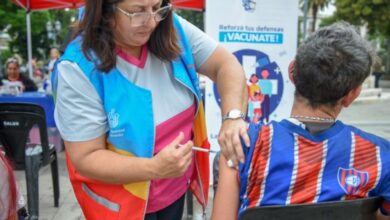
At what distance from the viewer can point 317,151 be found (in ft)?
4.41

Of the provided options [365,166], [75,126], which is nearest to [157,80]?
[75,126]

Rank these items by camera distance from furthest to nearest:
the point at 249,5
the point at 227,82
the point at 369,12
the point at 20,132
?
the point at 369,12
the point at 249,5
the point at 20,132
the point at 227,82

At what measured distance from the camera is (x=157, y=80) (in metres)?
1.62

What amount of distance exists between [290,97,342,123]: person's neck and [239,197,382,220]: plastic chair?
26 cm

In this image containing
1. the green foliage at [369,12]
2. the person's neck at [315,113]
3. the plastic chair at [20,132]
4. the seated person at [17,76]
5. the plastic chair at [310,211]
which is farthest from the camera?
the green foliage at [369,12]

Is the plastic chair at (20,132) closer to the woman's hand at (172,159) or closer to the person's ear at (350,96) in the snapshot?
the woman's hand at (172,159)

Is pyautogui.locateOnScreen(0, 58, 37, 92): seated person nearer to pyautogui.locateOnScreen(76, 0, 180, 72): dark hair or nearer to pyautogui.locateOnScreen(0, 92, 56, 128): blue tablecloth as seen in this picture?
pyautogui.locateOnScreen(0, 92, 56, 128): blue tablecloth

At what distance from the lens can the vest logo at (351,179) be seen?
1.35m

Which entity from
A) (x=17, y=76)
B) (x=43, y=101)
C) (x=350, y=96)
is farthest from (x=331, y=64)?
(x=17, y=76)

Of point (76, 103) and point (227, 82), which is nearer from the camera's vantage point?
point (76, 103)

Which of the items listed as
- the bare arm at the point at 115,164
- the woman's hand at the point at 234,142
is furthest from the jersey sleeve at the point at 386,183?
the bare arm at the point at 115,164

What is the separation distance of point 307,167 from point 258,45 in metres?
3.09

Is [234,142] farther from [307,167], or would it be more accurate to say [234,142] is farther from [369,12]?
[369,12]

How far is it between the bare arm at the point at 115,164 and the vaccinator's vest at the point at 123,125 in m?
0.08
